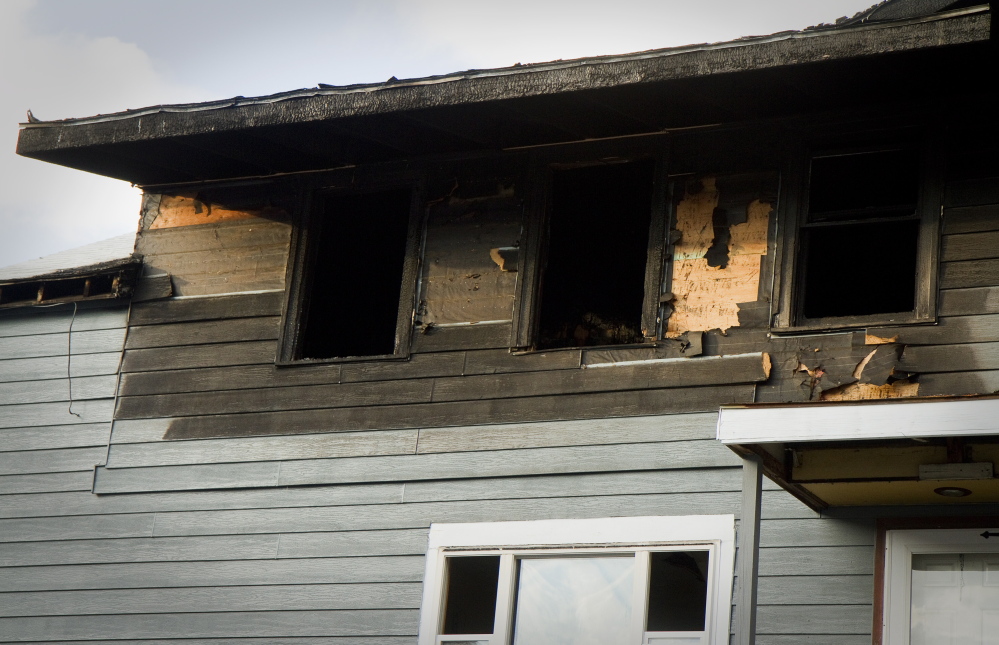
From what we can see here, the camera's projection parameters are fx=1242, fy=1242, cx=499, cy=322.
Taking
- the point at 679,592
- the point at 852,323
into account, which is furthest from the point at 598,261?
the point at 679,592

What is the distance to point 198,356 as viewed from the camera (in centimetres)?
950

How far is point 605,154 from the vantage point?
8.70m

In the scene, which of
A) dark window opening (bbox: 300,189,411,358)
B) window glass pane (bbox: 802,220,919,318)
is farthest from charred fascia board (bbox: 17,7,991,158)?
window glass pane (bbox: 802,220,919,318)

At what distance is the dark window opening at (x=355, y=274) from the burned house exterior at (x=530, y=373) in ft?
0.20

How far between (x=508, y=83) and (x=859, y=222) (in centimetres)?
239

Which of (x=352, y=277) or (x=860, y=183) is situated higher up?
(x=860, y=183)

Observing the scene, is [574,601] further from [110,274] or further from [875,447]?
[110,274]

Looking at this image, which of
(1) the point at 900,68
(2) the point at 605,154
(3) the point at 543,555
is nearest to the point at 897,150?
(1) the point at 900,68

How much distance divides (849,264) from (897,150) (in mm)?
1847

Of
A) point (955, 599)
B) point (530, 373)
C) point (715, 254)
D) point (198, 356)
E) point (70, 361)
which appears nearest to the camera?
point (955, 599)

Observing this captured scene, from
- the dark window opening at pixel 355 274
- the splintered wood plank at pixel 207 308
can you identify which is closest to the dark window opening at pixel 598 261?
the dark window opening at pixel 355 274

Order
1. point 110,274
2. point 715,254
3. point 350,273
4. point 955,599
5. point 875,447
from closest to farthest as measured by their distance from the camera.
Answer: point 875,447
point 955,599
point 715,254
point 110,274
point 350,273

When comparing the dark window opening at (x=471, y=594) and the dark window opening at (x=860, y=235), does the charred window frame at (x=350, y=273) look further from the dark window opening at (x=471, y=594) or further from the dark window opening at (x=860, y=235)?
the dark window opening at (x=860, y=235)

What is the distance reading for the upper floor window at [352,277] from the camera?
364 inches
